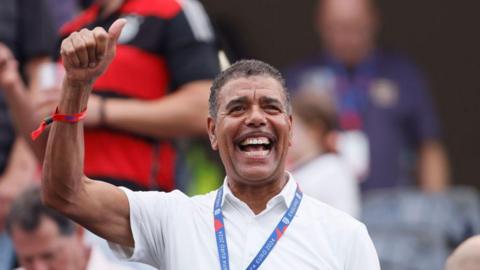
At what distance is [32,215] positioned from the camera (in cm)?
675

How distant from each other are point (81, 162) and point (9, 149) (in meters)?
2.29

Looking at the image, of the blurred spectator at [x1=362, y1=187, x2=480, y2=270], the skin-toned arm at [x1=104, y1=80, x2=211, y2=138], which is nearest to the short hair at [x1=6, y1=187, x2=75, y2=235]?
the skin-toned arm at [x1=104, y1=80, x2=211, y2=138]

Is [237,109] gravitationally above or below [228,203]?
above

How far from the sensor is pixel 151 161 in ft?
21.5

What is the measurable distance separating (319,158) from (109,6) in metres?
2.10

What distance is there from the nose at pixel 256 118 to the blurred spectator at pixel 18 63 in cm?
229

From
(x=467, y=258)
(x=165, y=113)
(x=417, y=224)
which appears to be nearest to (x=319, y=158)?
(x=417, y=224)

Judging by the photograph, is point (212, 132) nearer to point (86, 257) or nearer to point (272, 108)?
point (272, 108)

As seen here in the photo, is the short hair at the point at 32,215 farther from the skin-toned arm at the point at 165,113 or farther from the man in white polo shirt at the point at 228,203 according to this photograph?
the man in white polo shirt at the point at 228,203

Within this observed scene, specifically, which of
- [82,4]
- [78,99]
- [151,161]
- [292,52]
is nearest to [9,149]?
[151,161]

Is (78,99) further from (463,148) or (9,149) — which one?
(463,148)

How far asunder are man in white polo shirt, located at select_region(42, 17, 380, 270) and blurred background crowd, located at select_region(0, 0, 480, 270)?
31 centimetres

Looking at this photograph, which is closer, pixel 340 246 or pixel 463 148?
pixel 340 246

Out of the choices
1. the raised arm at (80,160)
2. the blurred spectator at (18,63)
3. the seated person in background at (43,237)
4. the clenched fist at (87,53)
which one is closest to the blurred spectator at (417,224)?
the blurred spectator at (18,63)
